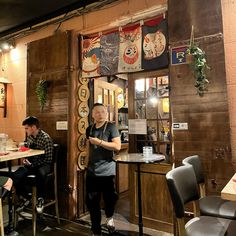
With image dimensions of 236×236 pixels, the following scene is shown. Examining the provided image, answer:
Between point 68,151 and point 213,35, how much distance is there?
8.13 feet

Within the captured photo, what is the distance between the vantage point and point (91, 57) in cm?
362

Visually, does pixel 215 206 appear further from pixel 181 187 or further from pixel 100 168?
pixel 100 168

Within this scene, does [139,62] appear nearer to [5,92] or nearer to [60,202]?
[60,202]

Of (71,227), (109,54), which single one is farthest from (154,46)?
(71,227)

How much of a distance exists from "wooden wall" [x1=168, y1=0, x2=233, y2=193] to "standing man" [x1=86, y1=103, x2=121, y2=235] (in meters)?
0.78

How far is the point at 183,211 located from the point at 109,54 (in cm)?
246

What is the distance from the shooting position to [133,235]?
2.98 meters

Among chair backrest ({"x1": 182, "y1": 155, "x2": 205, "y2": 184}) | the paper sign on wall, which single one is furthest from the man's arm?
chair backrest ({"x1": 182, "y1": 155, "x2": 205, "y2": 184})

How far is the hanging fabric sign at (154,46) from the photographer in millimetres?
2988

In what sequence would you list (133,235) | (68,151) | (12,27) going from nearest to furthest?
(133,235) < (68,151) < (12,27)

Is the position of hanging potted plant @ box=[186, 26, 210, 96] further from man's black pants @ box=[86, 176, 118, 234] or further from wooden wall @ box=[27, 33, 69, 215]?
wooden wall @ box=[27, 33, 69, 215]

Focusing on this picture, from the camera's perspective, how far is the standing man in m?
2.82

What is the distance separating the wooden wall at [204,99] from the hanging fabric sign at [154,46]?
6.6 inches

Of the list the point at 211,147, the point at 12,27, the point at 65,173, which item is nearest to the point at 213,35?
the point at 211,147
